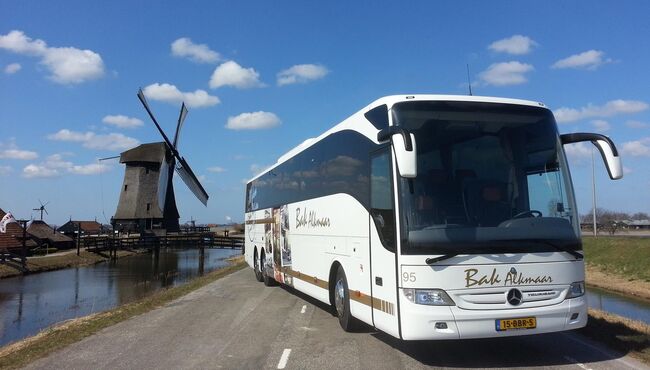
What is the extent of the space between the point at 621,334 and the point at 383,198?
4551mm

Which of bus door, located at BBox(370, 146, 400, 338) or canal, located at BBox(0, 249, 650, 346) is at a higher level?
bus door, located at BBox(370, 146, 400, 338)

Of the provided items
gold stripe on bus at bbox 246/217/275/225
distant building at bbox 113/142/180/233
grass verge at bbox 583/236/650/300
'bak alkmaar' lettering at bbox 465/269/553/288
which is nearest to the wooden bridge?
distant building at bbox 113/142/180/233

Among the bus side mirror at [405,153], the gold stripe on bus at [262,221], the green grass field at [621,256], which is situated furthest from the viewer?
the green grass field at [621,256]

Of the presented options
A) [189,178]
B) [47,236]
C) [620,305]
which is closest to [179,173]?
[189,178]

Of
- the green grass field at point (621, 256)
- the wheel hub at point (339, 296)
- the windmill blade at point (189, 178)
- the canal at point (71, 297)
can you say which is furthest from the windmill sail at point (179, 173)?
the wheel hub at point (339, 296)

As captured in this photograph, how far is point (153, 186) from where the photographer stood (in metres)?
63.2

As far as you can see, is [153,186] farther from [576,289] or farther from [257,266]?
[576,289]

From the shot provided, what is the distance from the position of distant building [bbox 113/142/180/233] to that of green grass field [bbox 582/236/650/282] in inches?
1808

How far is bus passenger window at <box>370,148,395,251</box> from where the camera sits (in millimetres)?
6430

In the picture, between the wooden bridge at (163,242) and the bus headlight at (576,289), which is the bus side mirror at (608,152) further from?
the wooden bridge at (163,242)

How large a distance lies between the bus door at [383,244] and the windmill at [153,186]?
183 ft

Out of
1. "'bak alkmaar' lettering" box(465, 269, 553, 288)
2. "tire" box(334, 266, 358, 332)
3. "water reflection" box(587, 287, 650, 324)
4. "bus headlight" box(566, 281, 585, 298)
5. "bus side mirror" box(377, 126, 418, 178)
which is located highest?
"bus side mirror" box(377, 126, 418, 178)

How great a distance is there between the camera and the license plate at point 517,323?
5996 mm

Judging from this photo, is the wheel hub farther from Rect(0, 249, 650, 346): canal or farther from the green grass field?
the green grass field
